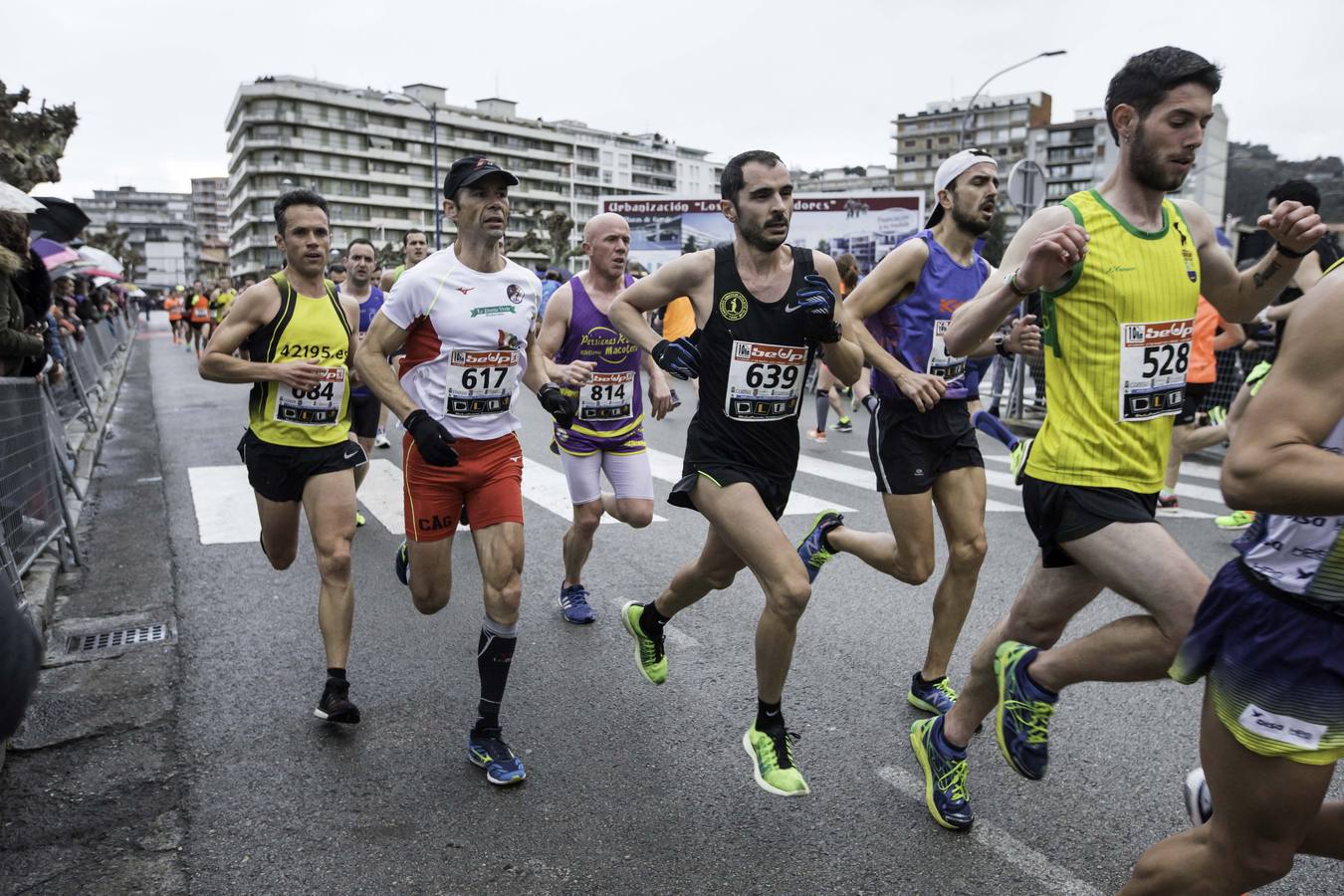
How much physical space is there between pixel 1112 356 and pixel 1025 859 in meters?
1.50

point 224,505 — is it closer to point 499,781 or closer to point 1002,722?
point 499,781

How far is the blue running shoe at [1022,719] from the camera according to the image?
8.97 ft

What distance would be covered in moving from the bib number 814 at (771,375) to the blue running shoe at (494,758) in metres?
1.59

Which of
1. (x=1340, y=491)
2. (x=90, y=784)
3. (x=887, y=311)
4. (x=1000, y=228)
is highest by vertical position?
(x=1000, y=228)

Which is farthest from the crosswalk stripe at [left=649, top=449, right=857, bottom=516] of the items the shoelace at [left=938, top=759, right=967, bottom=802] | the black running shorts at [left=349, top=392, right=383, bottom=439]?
the shoelace at [left=938, top=759, right=967, bottom=802]

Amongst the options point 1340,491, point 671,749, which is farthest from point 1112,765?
point 1340,491

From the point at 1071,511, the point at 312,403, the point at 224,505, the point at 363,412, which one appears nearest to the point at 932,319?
the point at 1071,511

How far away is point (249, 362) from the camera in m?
4.61

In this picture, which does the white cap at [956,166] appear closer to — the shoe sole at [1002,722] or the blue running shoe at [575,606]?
the shoe sole at [1002,722]

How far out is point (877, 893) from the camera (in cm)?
291

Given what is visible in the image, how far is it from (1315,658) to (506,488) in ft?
9.51

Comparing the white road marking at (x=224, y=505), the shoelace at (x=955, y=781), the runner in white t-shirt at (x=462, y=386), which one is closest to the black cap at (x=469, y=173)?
the runner in white t-shirt at (x=462, y=386)

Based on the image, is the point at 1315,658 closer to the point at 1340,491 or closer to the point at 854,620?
the point at 1340,491

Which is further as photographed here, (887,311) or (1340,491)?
(887,311)
